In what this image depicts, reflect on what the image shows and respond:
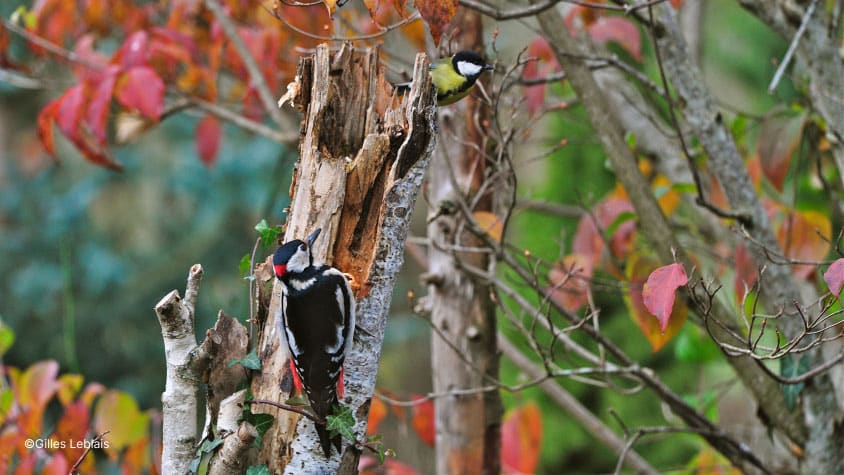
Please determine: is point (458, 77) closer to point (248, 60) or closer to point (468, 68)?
point (468, 68)

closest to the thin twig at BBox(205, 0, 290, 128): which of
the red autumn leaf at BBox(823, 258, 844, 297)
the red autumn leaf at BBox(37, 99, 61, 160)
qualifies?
the red autumn leaf at BBox(37, 99, 61, 160)

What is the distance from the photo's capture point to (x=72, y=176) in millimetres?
6520

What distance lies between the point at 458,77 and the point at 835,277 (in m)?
1.30

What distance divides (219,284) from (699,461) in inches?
147

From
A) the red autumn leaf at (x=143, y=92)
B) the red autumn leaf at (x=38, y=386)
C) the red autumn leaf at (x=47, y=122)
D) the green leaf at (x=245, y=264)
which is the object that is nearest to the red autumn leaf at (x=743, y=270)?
the green leaf at (x=245, y=264)

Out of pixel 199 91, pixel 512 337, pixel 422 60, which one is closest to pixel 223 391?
pixel 422 60

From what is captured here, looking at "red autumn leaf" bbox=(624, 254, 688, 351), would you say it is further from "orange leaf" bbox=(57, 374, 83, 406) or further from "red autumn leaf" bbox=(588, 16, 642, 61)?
"orange leaf" bbox=(57, 374, 83, 406)

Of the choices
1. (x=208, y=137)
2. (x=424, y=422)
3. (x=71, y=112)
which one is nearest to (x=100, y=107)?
(x=71, y=112)

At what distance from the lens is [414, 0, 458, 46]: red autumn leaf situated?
65.7 inches

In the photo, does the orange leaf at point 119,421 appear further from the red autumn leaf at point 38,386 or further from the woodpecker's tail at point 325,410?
the woodpecker's tail at point 325,410

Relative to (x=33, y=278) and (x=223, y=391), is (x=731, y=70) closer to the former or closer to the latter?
(x=33, y=278)

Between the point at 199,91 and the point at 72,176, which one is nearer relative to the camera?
the point at 199,91

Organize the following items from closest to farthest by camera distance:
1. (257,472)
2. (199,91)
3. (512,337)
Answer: (257,472) < (199,91) < (512,337)

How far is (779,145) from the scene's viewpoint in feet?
8.76
